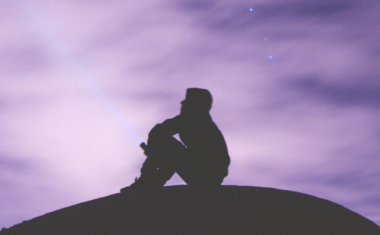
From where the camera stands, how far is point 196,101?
17.4 feet

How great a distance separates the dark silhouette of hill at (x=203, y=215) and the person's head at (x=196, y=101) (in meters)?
1.18

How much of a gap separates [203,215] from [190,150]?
1.31m

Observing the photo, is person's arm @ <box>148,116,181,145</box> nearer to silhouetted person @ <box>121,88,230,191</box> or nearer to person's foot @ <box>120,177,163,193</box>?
silhouetted person @ <box>121,88,230,191</box>

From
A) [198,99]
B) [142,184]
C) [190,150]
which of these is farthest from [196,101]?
[142,184]

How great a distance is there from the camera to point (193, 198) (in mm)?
4480

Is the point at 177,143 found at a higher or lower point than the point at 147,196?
higher

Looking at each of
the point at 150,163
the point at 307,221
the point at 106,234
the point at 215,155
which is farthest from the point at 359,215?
the point at 106,234

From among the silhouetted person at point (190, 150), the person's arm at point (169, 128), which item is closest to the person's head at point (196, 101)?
the silhouetted person at point (190, 150)

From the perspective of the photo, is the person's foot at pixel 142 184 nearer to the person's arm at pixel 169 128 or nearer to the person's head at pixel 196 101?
the person's arm at pixel 169 128

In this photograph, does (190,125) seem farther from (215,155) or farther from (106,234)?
(106,234)

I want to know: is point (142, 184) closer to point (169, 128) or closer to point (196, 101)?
A: point (169, 128)

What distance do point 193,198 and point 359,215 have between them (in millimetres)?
2456

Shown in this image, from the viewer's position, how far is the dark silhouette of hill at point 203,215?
3871 millimetres

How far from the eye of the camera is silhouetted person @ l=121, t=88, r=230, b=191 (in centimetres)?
512
